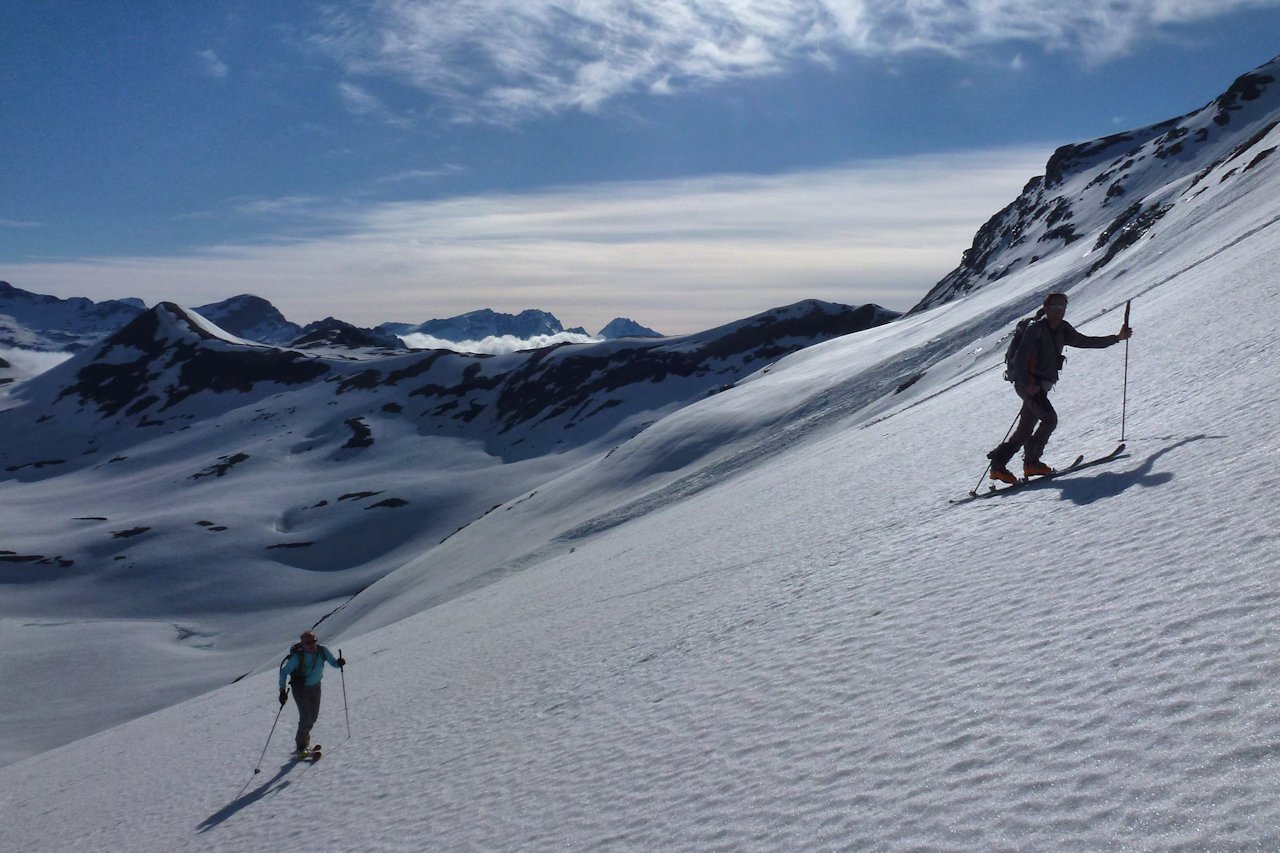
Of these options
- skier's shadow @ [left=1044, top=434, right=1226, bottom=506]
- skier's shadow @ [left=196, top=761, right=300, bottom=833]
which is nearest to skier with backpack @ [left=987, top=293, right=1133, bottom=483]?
skier's shadow @ [left=1044, top=434, right=1226, bottom=506]

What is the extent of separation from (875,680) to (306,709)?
30.9ft

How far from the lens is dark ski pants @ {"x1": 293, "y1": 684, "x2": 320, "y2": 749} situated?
12.9 m

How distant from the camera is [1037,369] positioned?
431 inches

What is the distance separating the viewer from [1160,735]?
15.1 feet

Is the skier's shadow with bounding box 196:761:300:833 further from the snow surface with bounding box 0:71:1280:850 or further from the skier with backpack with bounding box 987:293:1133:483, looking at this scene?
the skier with backpack with bounding box 987:293:1133:483

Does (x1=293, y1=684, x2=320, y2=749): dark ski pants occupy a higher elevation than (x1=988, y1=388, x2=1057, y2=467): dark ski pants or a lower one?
lower

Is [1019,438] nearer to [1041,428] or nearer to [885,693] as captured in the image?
Answer: [1041,428]

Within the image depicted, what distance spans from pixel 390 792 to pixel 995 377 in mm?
17905

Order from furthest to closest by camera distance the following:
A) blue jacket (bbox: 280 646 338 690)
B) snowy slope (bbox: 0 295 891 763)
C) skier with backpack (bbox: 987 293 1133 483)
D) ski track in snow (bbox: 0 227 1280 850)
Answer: snowy slope (bbox: 0 295 891 763)
blue jacket (bbox: 280 646 338 690)
skier with backpack (bbox: 987 293 1133 483)
ski track in snow (bbox: 0 227 1280 850)

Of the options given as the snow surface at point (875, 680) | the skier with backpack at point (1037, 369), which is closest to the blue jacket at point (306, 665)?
the snow surface at point (875, 680)

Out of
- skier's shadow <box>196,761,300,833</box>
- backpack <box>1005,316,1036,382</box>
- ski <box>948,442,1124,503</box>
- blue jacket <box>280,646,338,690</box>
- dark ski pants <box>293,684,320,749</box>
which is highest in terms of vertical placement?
backpack <box>1005,316,1036,382</box>

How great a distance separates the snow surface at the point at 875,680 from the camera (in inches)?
189

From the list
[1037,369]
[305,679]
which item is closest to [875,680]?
[1037,369]

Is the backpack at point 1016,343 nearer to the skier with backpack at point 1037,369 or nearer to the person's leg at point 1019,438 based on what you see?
the skier with backpack at point 1037,369
